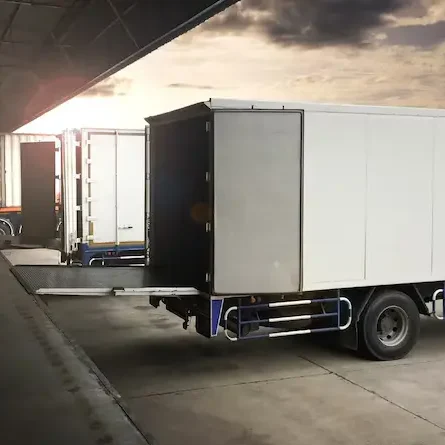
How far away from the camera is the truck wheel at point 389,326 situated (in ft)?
26.7

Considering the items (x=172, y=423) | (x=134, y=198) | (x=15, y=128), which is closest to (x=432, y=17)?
→ (x=134, y=198)

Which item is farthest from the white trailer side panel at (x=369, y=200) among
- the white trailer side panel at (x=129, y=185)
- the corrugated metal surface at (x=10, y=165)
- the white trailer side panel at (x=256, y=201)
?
the corrugated metal surface at (x=10, y=165)

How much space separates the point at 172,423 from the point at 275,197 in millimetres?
2816

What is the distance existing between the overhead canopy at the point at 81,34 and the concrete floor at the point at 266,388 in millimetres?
4724

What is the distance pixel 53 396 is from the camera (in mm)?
3064

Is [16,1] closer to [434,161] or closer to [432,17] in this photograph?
[434,161]

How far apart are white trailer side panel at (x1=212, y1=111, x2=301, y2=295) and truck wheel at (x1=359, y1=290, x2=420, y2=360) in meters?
1.39

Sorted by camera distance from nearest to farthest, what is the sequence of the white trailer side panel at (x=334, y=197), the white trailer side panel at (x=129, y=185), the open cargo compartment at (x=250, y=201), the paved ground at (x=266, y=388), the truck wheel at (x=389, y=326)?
the paved ground at (x=266, y=388), the open cargo compartment at (x=250, y=201), the white trailer side panel at (x=334, y=197), the truck wheel at (x=389, y=326), the white trailer side panel at (x=129, y=185)

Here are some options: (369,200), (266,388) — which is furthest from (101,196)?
(266,388)

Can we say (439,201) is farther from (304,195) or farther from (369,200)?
(304,195)

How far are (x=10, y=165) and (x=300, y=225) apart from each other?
18.9 meters

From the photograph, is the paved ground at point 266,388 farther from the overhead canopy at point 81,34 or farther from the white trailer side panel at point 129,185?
the overhead canopy at point 81,34

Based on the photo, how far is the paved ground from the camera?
593 cm

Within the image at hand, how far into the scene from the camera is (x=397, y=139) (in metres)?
8.05
